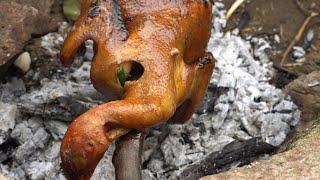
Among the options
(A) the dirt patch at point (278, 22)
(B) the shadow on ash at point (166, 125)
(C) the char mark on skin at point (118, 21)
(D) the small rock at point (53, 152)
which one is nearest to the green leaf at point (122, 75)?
(C) the char mark on skin at point (118, 21)

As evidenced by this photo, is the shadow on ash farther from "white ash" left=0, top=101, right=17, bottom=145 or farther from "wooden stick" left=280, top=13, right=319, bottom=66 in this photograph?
"wooden stick" left=280, top=13, right=319, bottom=66

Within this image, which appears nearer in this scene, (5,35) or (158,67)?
(158,67)

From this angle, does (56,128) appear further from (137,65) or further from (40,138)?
(137,65)

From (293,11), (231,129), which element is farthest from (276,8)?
(231,129)

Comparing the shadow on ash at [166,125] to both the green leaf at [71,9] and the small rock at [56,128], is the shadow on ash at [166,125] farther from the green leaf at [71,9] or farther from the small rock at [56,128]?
the green leaf at [71,9]

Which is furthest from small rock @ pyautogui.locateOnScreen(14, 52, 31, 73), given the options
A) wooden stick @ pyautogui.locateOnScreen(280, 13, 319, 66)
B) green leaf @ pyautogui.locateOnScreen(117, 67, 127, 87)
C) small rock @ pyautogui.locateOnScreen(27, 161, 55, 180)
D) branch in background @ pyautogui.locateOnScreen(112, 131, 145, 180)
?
wooden stick @ pyautogui.locateOnScreen(280, 13, 319, 66)

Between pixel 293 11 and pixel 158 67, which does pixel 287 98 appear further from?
pixel 158 67
